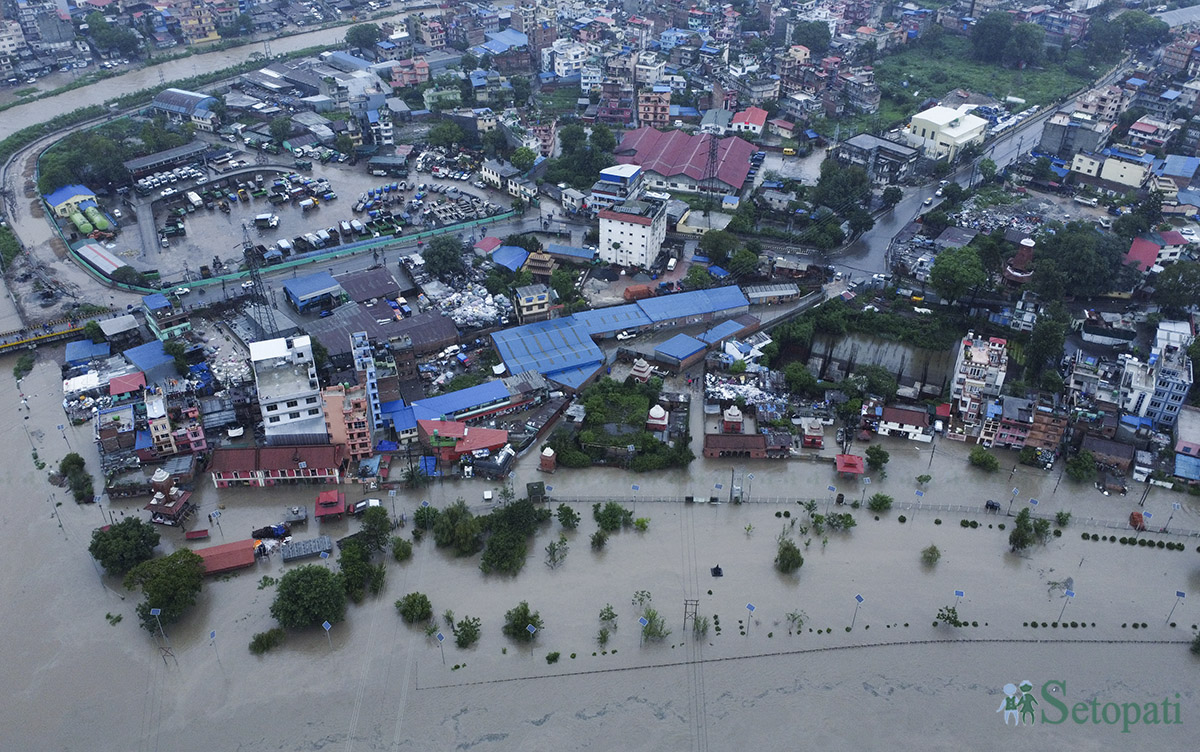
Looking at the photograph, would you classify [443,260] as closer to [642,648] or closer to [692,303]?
[692,303]

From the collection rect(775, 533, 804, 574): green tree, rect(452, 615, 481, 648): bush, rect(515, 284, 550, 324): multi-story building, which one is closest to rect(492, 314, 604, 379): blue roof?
rect(515, 284, 550, 324): multi-story building

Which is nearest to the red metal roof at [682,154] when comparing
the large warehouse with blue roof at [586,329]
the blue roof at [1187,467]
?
the large warehouse with blue roof at [586,329]

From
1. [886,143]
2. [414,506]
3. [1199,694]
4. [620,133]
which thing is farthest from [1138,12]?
[414,506]

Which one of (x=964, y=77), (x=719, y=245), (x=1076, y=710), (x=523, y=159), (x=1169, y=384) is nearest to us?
(x=1076, y=710)

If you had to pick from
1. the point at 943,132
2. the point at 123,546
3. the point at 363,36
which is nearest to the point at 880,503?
the point at 123,546

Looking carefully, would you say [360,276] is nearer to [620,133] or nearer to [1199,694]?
[620,133]
